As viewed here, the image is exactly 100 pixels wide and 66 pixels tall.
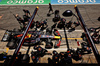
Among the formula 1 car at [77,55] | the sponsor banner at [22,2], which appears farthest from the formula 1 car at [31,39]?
the sponsor banner at [22,2]

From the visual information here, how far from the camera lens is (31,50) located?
12.6 meters

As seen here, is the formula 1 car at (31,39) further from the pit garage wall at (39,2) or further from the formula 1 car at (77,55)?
the pit garage wall at (39,2)

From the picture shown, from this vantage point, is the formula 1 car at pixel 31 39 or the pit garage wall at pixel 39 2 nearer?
the formula 1 car at pixel 31 39

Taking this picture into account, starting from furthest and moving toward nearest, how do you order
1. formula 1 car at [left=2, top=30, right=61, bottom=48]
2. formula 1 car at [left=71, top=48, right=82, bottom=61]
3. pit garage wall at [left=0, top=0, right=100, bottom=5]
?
pit garage wall at [left=0, top=0, right=100, bottom=5] → formula 1 car at [left=2, top=30, right=61, bottom=48] → formula 1 car at [left=71, top=48, right=82, bottom=61]

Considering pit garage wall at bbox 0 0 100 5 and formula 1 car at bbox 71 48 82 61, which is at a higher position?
pit garage wall at bbox 0 0 100 5

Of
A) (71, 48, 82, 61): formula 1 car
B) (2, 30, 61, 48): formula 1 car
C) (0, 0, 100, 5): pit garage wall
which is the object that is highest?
(0, 0, 100, 5): pit garage wall

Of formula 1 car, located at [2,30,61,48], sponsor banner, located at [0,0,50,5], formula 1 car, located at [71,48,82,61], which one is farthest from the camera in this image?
sponsor banner, located at [0,0,50,5]

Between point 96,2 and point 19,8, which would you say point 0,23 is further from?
point 96,2

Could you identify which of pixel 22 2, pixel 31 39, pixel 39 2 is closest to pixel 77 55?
pixel 31 39

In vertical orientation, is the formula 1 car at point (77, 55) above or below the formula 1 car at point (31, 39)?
below

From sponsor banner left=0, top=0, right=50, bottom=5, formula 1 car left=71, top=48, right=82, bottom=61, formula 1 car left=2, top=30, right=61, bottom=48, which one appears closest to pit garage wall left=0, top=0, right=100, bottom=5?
sponsor banner left=0, top=0, right=50, bottom=5

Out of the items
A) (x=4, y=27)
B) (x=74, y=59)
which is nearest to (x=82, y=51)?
(x=74, y=59)

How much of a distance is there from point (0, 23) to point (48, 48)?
1462cm

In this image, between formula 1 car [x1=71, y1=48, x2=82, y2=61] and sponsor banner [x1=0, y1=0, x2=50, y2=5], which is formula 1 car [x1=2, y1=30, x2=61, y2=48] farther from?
sponsor banner [x1=0, y1=0, x2=50, y2=5]
